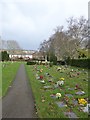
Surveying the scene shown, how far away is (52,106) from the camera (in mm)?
7312

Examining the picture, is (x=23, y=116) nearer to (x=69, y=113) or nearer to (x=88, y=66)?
(x=69, y=113)

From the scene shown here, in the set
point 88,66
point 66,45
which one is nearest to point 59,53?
point 66,45

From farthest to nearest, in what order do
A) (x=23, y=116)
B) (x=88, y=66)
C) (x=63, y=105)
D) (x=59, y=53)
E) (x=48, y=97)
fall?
(x=59, y=53)
(x=88, y=66)
(x=48, y=97)
(x=63, y=105)
(x=23, y=116)

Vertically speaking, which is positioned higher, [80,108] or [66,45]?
[66,45]

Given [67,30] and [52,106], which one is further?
[67,30]

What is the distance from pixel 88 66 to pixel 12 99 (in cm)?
2312

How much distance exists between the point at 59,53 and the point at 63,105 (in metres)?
52.5

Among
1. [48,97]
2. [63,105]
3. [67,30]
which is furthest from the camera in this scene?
[67,30]

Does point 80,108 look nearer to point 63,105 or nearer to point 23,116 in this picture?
point 63,105

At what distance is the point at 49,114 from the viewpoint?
634cm

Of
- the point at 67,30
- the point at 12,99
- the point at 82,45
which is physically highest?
the point at 67,30

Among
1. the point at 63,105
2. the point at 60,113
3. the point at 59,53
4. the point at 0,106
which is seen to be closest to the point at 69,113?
the point at 60,113

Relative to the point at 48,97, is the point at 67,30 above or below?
above

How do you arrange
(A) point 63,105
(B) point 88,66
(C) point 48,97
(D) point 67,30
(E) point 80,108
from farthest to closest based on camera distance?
(D) point 67,30, (B) point 88,66, (C) point 48,97, (A) point 63,105, (E) point 80,108
